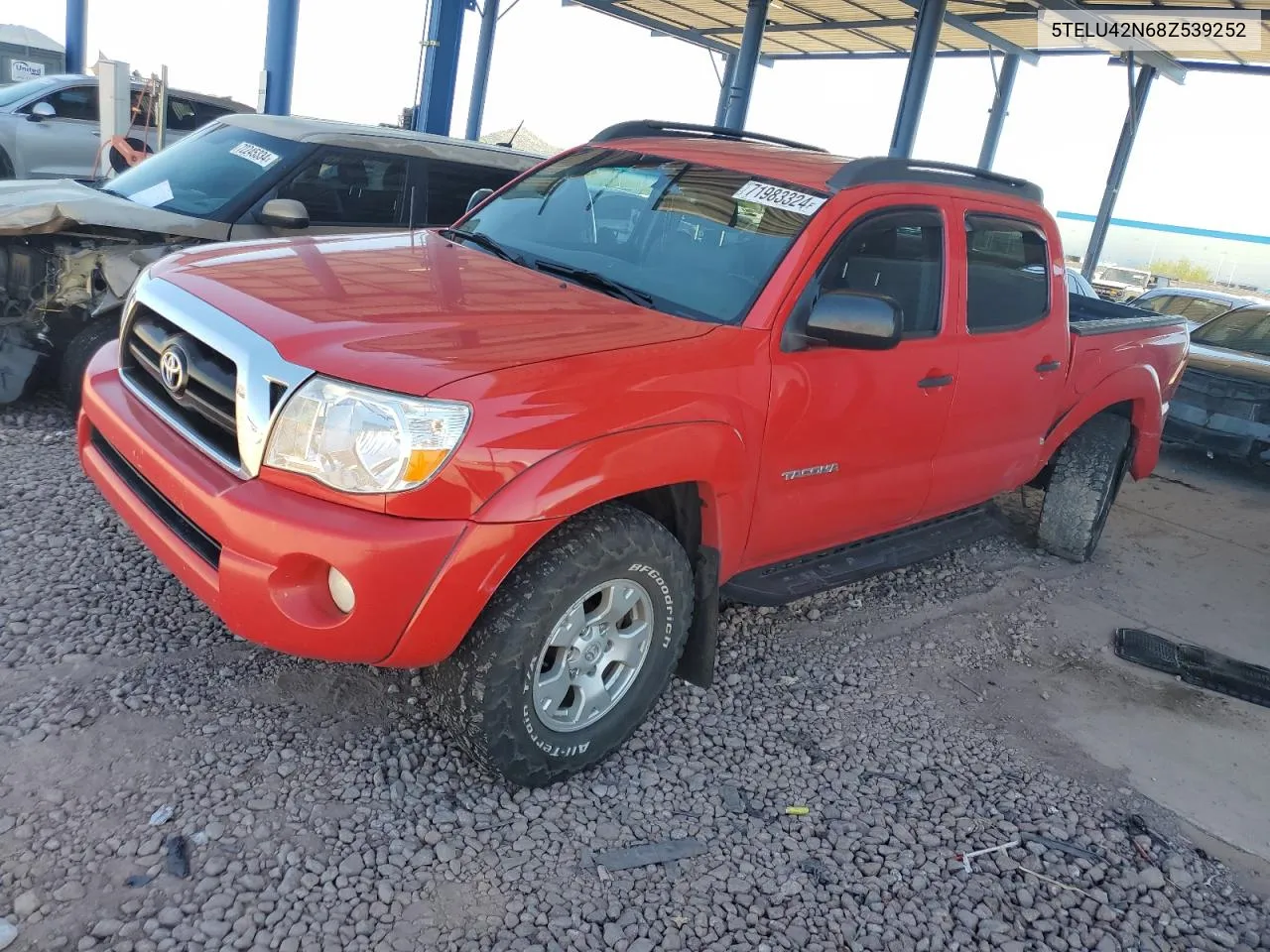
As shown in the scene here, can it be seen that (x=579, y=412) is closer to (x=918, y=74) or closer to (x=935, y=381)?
(x=935, y=381)

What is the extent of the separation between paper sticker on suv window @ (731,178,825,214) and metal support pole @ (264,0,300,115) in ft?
29.9

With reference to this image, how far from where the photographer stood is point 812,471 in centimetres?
343

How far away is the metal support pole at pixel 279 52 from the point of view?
1094 cm

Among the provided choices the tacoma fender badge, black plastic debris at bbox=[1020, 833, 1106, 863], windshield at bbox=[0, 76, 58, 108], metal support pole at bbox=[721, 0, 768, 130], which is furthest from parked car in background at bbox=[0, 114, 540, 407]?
metal support pole at bbox=[721, 0, 768, 130]

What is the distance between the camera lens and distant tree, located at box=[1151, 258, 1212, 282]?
37.5m

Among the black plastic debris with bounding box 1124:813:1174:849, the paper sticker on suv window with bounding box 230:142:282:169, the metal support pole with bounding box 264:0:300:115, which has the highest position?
the metal support pole with bounding box 264:0:300:115

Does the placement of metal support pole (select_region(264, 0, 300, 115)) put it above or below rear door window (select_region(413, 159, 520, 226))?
above

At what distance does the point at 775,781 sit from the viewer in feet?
10.5

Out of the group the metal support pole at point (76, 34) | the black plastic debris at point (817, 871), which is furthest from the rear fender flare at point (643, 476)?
the metal support pole at point (76, 34)

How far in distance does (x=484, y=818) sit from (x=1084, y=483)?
13.6ft

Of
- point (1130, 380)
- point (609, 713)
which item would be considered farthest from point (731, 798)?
point (1130, 380)

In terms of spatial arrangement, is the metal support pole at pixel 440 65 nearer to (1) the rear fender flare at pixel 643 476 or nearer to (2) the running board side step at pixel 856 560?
(2) the running board side step at pixel 856 560

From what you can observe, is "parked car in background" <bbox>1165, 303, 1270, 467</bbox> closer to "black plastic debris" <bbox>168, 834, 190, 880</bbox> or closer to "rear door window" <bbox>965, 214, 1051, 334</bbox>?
"rear door window" <bbox>965, 214, 1051, 334</bbox>

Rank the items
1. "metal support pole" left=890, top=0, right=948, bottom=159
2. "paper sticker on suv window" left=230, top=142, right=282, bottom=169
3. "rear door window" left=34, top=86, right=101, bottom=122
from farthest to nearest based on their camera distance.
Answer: "metal support pole" left=890, top=0, right=948, bottom=159 → "rear door window" left=34, top=86, right=101, bottom=122 → "paper sticker on suv window" left=230, top=142, right=282, bottom=169
